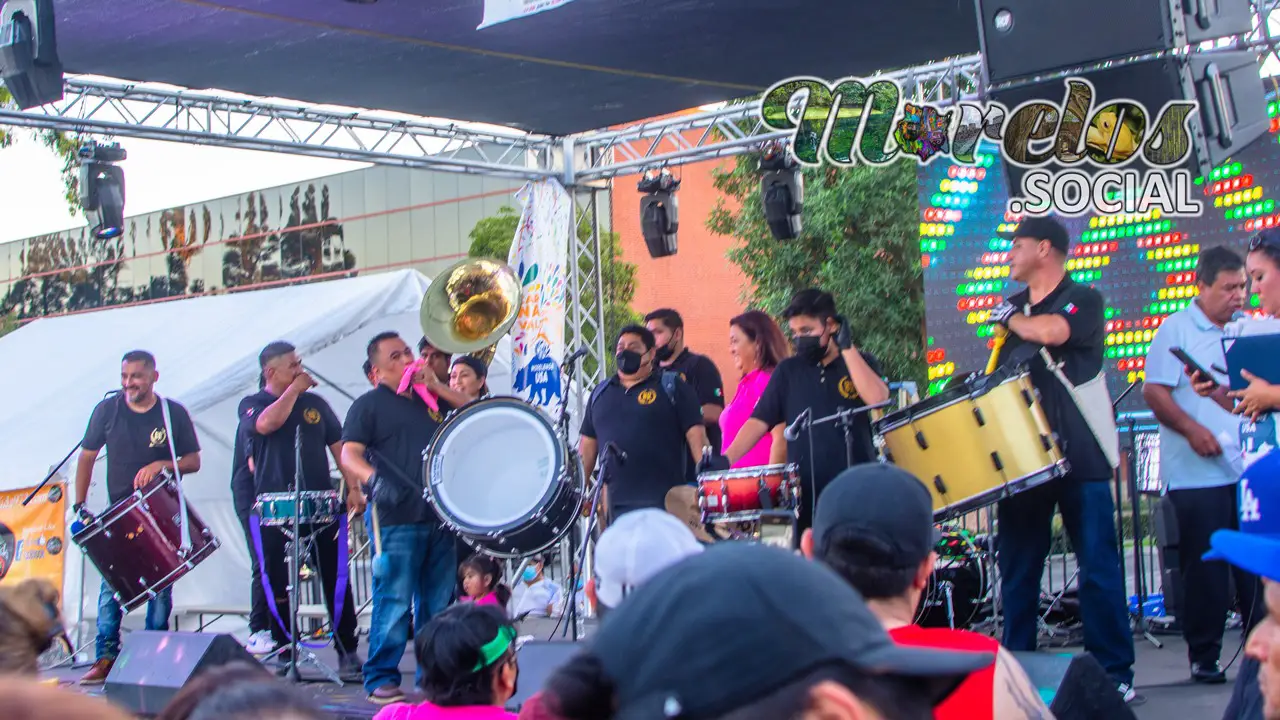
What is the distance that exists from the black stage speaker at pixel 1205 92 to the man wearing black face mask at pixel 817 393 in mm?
1571

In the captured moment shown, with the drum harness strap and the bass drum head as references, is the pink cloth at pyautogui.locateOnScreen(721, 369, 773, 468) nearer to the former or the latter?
the bass drum head

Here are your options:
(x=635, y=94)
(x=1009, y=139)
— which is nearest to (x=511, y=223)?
(x=635, y=94)

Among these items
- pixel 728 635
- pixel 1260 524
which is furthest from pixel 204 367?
pixel 728 635

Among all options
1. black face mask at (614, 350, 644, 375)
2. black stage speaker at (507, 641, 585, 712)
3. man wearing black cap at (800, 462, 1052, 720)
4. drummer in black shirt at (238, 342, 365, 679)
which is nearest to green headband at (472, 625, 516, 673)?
black stage speaker at (507, 641, 585, 712)

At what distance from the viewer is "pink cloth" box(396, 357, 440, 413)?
274 inches

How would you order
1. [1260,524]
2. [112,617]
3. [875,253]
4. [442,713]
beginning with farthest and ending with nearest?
[875,253], [112,617], [442,713], [1260,524]

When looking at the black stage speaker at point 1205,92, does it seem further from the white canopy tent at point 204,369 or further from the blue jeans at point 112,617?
the white canopy tent at point 204,369

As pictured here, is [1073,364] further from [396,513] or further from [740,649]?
[740,649]

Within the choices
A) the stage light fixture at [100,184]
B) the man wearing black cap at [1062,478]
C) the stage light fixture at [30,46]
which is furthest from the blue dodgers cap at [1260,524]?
the stage light fixture at [100,184]

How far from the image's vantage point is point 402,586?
668 centimetres

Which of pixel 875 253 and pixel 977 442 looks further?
pixel 875 253

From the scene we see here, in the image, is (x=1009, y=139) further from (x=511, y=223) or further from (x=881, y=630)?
(x=511, y=223)

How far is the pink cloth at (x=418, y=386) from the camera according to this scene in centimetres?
696

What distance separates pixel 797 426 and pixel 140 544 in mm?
4059
